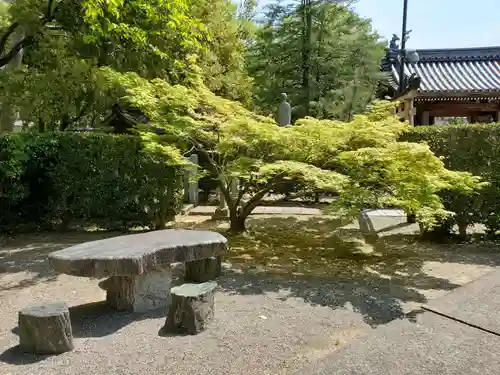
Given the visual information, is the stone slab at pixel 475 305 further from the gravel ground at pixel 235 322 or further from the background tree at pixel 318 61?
the background tree at pixel 318 61

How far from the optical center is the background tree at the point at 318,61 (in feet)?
44.3

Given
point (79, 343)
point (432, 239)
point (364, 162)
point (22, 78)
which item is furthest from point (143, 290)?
point (22, 78)

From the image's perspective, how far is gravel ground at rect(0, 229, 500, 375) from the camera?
2.98 meters

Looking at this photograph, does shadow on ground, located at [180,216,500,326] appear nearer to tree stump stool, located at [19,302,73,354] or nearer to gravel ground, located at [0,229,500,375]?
gravel ground, located at [0,229,500,375]

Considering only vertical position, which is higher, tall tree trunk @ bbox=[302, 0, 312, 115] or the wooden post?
tall tree trunk @ bbox=[302, 0, 312, 115]

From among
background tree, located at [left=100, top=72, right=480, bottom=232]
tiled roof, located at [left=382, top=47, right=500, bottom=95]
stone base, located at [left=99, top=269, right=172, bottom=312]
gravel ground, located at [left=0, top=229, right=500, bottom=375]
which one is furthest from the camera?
tiled roof, located at [left=382, top=47, right=500, bottom=95]

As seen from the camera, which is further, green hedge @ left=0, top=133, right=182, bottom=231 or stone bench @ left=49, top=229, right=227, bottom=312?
green hedge @ left=0, top=133, right=182, bottom=231

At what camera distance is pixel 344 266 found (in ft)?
18.5

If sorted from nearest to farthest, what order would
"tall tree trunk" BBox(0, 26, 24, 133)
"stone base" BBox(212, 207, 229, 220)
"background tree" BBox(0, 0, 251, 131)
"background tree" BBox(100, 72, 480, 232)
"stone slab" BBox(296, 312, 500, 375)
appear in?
1. "stone slab" BBox(296, 312, 500, 375)
2. "background tree" BBox(100, 72, 480, 232)
3. "background tree" BBox(0, 0, 251, 131)
4. "stone base" BBox(212, 207, 229, 220)
5. "tall tree trunk" BBox(0, 26, 24, 133)

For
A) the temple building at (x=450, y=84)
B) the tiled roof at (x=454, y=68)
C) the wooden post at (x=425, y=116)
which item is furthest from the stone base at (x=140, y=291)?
the tiled roof at (x=454, y=68)

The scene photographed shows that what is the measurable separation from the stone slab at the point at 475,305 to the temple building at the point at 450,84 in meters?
8.54

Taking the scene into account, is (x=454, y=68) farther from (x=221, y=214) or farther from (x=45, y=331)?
(x=45, y=331)

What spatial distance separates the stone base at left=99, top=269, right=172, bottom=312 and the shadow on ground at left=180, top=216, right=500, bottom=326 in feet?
2.85

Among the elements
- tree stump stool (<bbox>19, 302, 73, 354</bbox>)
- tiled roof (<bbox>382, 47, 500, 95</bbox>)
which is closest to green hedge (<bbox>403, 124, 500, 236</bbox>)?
tree stump stool (<bbox>19, 302, 73, 354</bbox>)
